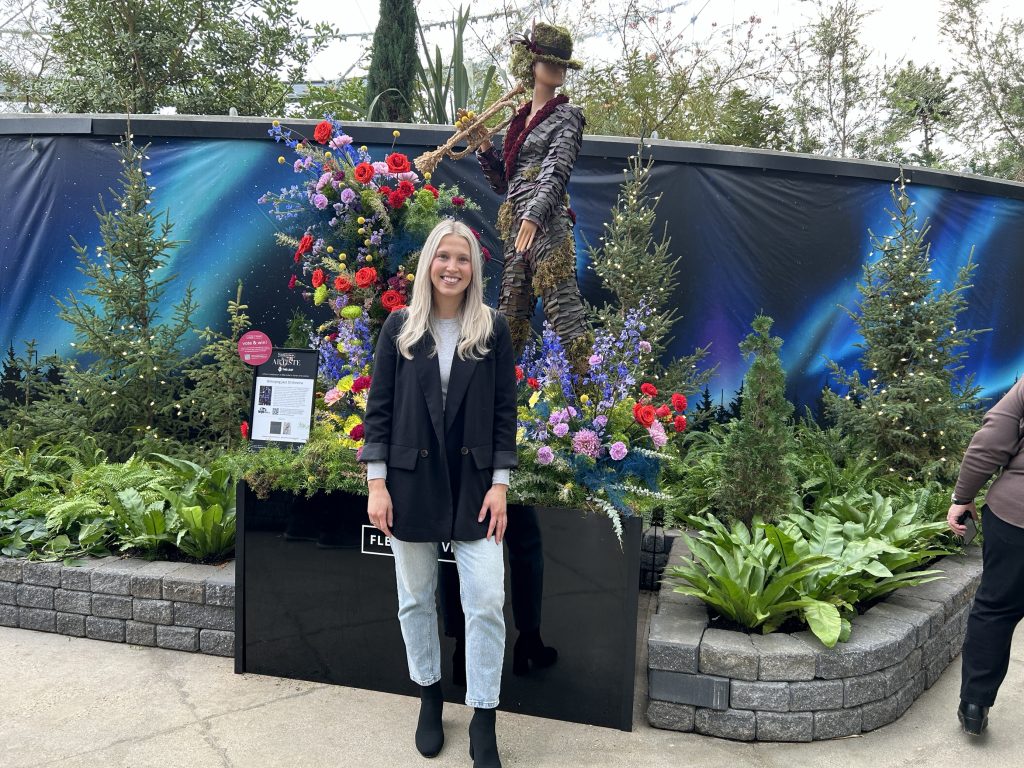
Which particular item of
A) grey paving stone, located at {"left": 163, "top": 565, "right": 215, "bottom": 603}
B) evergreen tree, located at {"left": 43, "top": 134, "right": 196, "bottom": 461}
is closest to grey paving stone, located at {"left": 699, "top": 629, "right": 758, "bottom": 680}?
grey paving stone, located at {"left": 163, "top": 565, "right": 215, "bottom": 603}

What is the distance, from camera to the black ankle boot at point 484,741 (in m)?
2.68

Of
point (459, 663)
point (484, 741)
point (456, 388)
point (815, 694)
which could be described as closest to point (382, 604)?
point (459, 663)

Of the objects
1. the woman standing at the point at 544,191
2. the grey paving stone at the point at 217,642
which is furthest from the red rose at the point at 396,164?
the grey paving stone at the point at 217,642

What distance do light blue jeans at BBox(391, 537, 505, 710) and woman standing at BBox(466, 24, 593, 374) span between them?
155 centimetres

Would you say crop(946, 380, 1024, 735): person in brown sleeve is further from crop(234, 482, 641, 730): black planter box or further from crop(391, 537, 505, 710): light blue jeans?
crop(391, 537, 505, 710): light blue jeans

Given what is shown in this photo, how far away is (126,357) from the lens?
216 inches

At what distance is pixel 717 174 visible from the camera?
20.7 feet

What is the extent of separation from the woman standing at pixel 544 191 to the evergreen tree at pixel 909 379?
2.42m

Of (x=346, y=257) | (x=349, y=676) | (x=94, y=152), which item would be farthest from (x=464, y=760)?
(x=94, y=152)

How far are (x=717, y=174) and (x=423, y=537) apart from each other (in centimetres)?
471

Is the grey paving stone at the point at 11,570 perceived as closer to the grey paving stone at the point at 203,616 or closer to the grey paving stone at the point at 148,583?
the grey paving stone at the point at 148,583

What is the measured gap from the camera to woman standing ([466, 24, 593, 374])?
3896mm

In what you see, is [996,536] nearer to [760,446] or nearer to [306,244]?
[760,446]

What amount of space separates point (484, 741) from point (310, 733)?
2.43 ft
